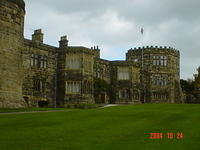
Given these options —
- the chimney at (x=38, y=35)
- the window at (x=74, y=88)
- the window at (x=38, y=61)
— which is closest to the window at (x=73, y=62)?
the window at (x=74, y=88)

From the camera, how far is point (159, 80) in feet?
213

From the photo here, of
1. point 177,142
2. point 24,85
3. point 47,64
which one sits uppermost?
point 47,64

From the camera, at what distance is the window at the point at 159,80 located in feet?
212

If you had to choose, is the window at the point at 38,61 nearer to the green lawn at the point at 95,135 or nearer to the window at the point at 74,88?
the window at the point at 74,88

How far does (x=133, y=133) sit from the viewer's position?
14820 mm

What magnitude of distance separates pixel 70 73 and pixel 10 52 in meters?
17.6

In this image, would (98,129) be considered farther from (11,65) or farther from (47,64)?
(47,64)

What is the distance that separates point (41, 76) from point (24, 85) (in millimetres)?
3341

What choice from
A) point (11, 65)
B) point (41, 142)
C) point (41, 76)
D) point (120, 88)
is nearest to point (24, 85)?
point (41, 76)

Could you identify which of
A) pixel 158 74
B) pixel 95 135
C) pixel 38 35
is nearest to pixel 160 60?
pixel 158 74

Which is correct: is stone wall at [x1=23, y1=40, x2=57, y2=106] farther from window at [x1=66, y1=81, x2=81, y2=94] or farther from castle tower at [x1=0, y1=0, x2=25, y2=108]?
castle tower at [x1=0, y1=0, x2=25, y2=108]

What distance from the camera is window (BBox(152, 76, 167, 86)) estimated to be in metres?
64.8
